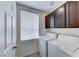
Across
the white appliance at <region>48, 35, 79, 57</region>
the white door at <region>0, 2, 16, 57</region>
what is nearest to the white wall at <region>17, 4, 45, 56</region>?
the white appliance at <region>48, 35, 79, 57</region>

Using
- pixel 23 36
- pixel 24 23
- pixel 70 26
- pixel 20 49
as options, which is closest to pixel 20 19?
pixel 24 23

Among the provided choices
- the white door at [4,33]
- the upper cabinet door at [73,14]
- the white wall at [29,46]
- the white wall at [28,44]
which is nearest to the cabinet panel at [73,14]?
the upper cabinet door at [73,14]

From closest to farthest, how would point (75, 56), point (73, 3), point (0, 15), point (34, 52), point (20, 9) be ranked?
1. point (0, 15)
2. point (75, 56)
3. point (73, 3)
4. point (20, 9)
5. point (34, 52)

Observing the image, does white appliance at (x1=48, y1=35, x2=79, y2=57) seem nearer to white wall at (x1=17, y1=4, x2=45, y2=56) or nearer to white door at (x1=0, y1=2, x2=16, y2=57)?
white door at (x1=0, y1=2, x2=16, y2=57)

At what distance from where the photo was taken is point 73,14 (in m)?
2.36

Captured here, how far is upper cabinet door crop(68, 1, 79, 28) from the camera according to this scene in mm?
2238

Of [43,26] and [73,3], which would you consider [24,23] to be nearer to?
[43,26]

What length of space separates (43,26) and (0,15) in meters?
3.90

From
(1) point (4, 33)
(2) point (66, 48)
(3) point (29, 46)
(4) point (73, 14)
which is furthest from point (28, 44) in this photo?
(1) point (4, 33)

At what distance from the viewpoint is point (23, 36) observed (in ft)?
12.4

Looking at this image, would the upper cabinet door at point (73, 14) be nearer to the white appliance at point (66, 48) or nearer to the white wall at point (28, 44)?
the white appliance at point (66, 48)

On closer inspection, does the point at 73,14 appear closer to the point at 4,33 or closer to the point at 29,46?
the point at 4,33

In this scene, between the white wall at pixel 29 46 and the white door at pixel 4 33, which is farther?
the white wall at pixel 29 46

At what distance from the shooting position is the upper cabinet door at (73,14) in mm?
2238
